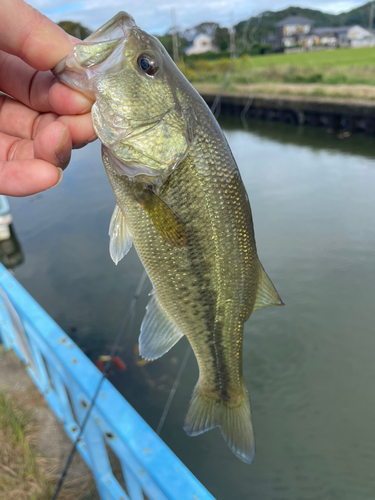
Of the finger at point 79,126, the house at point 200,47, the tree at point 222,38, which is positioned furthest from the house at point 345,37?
the finger at point 79,126

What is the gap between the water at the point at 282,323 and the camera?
3.16 meters

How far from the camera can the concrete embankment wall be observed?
11.6 metres

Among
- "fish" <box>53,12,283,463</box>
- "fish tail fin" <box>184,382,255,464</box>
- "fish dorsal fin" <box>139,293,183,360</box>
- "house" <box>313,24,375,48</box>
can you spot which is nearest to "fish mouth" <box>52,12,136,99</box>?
"fish" <box>53,12,283,463</box>

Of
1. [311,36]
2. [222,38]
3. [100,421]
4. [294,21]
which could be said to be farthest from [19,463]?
[294,21]

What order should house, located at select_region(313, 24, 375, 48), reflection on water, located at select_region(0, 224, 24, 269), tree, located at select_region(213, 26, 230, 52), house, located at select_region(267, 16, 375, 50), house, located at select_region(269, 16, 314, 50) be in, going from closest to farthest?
reflection on water, located at select_region(0, 224, 24, 269) < tree, located at select_region(213, 26, 230, 52) < house, located at select_region(269, 16, 314, 50) < house, located at select_region(267, 16, 375, 50) < house, located at select_region(313, 24, 375, 48)

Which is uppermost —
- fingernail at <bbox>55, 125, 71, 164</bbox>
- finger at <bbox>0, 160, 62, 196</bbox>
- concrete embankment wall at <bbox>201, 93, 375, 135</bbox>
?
fingernail at <bbox>55, 125, 71, 164</bbox>

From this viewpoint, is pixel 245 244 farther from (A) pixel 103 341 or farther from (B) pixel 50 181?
(A) pixel 103 341

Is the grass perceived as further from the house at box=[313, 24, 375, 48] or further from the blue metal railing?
the house at box=[313, 24, 375, 48]

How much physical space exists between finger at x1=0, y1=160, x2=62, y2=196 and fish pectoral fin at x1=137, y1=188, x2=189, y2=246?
0.25 m

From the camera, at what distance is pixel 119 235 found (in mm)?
1168

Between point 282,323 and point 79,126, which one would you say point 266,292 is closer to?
point 79,126

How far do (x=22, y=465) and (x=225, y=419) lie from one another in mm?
1480

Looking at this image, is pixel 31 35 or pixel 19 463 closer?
pixel 31 35

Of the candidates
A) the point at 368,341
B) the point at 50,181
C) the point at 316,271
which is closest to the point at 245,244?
the point at 50,181
